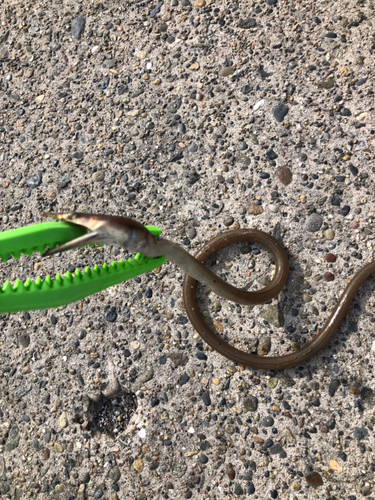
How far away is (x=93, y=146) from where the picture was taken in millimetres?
3252

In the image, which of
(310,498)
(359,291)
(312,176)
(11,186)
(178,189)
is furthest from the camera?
(11,186)

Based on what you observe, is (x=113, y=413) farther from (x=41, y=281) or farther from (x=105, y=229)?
(x=105, y=229)

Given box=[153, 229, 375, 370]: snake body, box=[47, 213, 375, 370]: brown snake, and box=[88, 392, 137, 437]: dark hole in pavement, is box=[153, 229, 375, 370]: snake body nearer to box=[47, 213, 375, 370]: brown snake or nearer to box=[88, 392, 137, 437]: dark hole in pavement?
box=[47, 213, 375, 370]: brown snake

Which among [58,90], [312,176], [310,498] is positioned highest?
[58,90]

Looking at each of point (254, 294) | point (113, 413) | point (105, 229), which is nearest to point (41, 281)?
point (105, 229)

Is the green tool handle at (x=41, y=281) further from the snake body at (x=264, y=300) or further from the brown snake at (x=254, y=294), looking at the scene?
the snake body at (x=264, y=300)

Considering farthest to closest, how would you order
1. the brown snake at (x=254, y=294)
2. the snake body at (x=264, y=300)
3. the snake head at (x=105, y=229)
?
the snake body at (x=264, y=300) < the brown snake at (x=254, y=294) < the snake head at (x=105, y=229)

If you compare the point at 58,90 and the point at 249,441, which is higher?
the point at 58,90

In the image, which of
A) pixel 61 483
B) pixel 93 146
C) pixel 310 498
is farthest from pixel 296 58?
pixel 61 483

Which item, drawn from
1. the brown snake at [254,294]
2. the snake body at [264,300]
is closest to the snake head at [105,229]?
the brown snake at [254,294]

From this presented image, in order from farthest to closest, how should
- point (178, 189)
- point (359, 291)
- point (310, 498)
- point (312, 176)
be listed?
1. point (178, 189)
2. point (312, 176)
3. point (359, 291)
4. point (310, 498)

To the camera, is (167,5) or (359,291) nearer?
(359,291)

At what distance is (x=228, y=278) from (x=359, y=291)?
80 cm

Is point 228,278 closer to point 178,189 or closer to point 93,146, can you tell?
point 178,189
